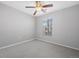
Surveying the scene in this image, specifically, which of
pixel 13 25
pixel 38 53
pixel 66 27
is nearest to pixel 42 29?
pixel 66 27

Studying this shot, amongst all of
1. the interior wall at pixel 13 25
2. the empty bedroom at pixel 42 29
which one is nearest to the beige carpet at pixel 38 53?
the empty bedroom at pixel 42 29

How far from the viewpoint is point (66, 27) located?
3783mm

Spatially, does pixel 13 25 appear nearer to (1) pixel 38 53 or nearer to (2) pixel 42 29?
(1) pixel 38 53

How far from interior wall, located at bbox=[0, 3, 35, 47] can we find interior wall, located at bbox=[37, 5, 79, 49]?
1.82 metres

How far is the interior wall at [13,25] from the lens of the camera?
343 centimetres

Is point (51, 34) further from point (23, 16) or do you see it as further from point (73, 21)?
point (23, 16)

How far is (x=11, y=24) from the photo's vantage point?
3.87m

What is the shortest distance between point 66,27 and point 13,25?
323 cm

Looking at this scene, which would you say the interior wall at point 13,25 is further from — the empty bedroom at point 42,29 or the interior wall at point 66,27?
the interior wall at point 66,27

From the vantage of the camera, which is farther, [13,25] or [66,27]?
[13,25]

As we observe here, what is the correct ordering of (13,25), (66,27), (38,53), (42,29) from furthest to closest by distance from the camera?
1. (42,29)
2. (13,25)
3. (66,27)
4. (38,53)

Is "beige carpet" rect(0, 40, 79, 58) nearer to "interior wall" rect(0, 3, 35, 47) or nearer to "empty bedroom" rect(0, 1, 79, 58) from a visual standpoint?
"empty bedroom" rect(0, 1, 79, 58)

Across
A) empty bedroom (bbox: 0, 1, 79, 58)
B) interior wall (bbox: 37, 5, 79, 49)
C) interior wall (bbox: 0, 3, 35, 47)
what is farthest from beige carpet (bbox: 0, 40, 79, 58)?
interior wall (bbox: 0, 3, 35, 47)

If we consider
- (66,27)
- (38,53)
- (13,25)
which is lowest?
(38,53)
